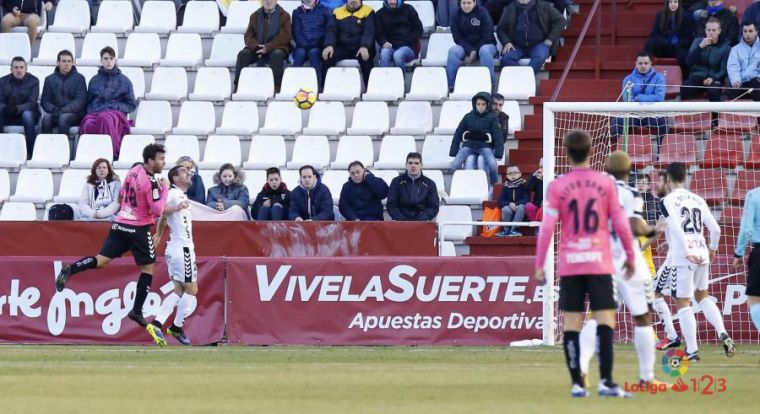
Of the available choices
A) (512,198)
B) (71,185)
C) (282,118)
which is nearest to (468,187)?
(512,198)

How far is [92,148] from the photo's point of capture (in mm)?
22828

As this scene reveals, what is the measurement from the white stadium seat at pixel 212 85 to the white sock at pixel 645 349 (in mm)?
13802

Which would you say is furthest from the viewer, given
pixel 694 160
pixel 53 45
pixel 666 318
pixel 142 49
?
pixel 53 45

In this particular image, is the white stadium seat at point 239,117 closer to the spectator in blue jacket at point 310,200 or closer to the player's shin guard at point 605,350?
the spectator in blue jacket at point 310,200

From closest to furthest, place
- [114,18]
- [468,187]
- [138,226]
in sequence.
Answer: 1. [138,226]
2. [468,187]
3. [114,18]

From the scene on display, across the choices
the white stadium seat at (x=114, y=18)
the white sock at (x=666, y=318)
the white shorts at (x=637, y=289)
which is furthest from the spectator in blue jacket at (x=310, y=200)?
the white shorts at (x=637, y=289)

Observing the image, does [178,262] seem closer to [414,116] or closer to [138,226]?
[138,226]

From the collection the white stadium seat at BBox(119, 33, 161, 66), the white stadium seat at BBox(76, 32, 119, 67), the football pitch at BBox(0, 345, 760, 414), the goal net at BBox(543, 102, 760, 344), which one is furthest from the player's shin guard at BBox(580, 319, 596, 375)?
the white stadium seat at BBox(76, 32, 119, 67)

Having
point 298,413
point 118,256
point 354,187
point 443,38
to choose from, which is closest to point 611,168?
point 298,413

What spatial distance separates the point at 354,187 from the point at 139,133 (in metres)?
4.53

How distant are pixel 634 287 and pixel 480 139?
9995 mm

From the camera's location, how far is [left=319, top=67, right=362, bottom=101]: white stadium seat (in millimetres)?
23391

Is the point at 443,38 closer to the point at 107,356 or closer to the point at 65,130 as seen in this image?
the point at 65,130

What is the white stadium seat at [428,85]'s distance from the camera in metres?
23.1
